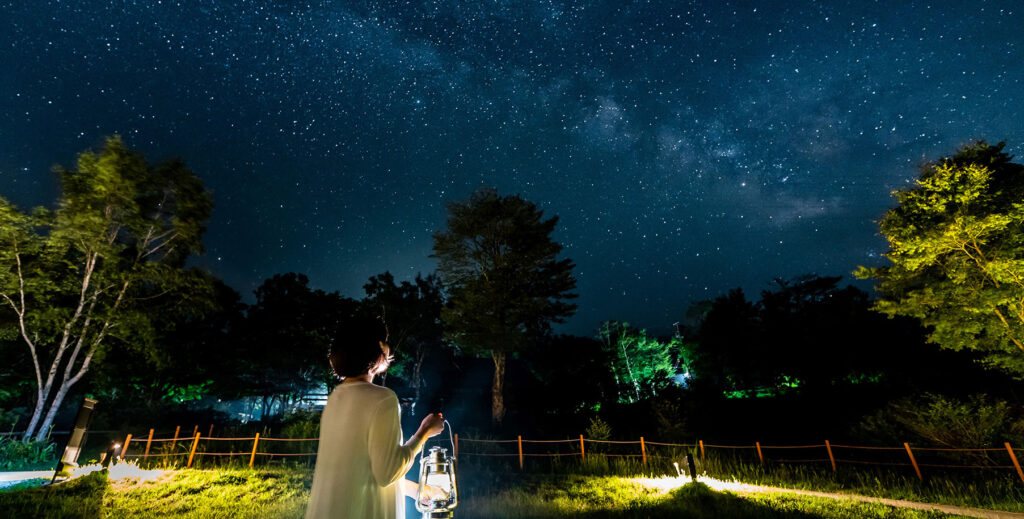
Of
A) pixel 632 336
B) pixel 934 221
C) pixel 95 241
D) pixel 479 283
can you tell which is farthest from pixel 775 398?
pixel 95 241

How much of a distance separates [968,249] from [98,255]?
33487mm

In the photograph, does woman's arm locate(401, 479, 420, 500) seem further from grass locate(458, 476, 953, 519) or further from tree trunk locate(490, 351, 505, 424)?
tree trunk locate(490, 351, 505, 424)

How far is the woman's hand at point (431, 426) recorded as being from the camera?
1792 mm

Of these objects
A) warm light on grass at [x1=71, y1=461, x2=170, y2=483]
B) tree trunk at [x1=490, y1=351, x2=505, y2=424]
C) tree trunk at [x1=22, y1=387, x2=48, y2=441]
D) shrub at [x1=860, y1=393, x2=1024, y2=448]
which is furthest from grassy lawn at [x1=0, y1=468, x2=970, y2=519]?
tree trunk at [x1=490, y1=351, x2=505, y2=424]

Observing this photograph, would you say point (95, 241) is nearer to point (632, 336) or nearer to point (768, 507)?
point (768, 507)

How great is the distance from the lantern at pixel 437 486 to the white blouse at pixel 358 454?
0.80 feet

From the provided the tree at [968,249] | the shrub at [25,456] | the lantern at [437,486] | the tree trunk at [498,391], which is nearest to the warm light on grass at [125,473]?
the shrub at [25,456]

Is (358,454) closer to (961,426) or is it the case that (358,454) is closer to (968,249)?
(961,426)

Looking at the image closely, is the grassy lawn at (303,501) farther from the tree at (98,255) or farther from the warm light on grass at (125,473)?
the tree at (98,255)

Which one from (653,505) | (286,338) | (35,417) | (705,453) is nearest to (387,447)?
(653,505)

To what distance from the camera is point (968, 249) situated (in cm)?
1466

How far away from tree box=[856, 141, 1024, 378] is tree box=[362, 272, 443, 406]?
30.9m

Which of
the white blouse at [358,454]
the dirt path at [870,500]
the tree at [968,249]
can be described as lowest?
the dirt path at [870,500]

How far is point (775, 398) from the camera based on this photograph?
32.1m
